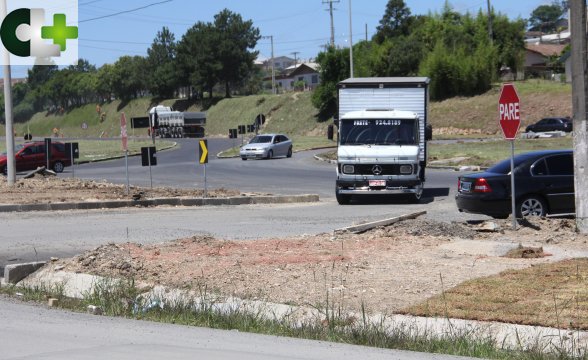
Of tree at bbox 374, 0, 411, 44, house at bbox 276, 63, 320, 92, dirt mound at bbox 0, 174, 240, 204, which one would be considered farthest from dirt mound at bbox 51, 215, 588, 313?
house at bbox 276, 63, 320, 92

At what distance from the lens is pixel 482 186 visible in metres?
18.9

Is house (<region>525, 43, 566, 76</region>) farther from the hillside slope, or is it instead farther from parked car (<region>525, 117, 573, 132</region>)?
parked car (<region>525, 117, 573, 132</region>)

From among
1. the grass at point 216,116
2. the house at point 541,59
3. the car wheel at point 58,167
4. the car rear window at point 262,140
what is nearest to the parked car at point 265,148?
the car rear window at point 262,140

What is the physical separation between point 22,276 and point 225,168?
3481 centimetres

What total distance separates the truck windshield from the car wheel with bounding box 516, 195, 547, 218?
6.67 m

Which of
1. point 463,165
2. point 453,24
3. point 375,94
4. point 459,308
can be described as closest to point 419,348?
point 459,308

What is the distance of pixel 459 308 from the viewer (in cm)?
998

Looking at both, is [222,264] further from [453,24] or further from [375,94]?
[453,24]

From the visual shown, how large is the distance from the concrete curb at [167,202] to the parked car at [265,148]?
29455 millimetres

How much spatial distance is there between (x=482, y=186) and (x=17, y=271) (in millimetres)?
9994

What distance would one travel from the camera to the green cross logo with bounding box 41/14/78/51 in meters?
26.2

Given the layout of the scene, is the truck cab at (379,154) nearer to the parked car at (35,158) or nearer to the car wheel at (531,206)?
the car wheel at (531,206)

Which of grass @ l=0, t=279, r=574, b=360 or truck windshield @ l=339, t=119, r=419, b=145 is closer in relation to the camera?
grass @ l=0, t=279, r=574, b=360

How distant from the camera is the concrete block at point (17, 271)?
41.8 feet
